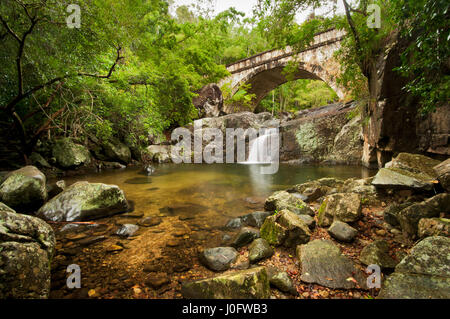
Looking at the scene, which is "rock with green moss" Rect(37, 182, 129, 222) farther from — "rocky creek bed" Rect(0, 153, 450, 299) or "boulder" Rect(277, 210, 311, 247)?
"boulder" Rect(277, 210, 311, 247)

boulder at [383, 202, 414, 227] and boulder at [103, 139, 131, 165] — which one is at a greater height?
boulder at [103, 139, 131, 165]

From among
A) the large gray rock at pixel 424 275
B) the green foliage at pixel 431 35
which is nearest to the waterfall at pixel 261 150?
the green foliage at pixel 431 35

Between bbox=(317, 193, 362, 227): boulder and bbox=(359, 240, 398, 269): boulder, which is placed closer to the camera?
bbox=(359, 240, 398, 269): boulder

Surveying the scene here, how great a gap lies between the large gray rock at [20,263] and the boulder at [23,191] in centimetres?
220

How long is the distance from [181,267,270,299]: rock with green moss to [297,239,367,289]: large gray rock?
1.49 ft

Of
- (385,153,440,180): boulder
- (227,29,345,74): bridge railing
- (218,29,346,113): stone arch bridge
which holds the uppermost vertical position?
(227,29,345,74): bridge railing

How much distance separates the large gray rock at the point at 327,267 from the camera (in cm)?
158

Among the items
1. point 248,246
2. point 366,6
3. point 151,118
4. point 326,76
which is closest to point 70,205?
point 248,246

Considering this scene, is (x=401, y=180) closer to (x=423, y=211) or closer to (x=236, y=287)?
(x=423, y=211)

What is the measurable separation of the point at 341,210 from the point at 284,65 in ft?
55.4

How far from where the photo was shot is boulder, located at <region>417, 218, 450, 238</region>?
172 centimetres

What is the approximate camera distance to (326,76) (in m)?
14.5

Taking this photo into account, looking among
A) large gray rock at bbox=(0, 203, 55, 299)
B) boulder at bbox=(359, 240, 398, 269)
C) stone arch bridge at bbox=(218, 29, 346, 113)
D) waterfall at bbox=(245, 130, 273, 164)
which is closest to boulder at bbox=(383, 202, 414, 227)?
boulder at bbox=(359, 240, 398, 269)
